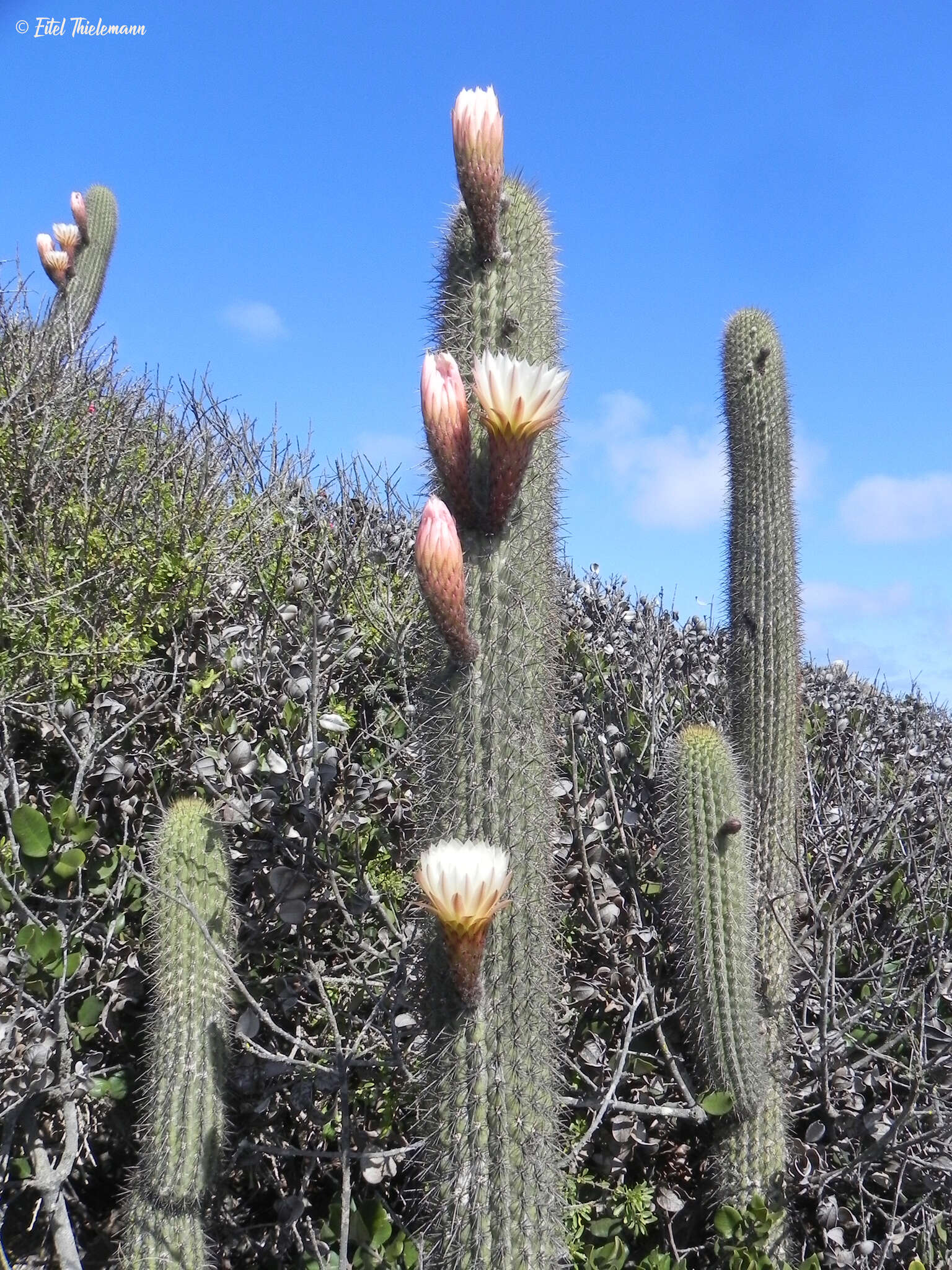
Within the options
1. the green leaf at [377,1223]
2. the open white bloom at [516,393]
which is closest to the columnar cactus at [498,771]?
the open white bloom at [516,393]

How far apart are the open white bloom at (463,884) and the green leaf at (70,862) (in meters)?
1.55

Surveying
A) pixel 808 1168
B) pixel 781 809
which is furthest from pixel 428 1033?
pixel 781 809

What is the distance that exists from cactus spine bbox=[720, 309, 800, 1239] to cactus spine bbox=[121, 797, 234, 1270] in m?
1.76

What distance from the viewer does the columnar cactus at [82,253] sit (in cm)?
710

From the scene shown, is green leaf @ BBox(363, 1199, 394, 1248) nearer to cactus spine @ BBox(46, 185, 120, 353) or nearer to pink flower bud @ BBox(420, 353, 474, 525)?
pink flower bud @ BBox(420, 353, 474, 525)

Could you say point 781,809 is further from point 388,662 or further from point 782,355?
point 782,355

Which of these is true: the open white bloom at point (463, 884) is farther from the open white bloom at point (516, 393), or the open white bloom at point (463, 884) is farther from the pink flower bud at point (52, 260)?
the pink flower bud at point (52, 260)

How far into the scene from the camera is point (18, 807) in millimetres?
2910

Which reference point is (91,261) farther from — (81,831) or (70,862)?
(70,862)

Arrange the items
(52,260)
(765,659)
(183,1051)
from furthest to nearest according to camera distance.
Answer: (52,260) < (765,659) < (183,1051)

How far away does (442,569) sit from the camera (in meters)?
1.92

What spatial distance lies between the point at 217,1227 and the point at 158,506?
2.61 m

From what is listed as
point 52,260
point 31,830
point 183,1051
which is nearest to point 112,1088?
point 183,1051

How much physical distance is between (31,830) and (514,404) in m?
2.00
